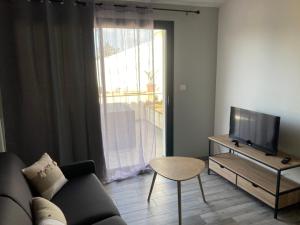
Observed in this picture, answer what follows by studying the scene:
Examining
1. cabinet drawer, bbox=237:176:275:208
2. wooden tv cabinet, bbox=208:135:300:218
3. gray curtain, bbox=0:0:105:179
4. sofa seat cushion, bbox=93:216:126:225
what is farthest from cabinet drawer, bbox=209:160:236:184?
sofa seat cushion, bbox=93:216:126:225

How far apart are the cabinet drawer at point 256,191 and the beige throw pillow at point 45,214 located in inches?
83.2

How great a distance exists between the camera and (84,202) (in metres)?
2.16

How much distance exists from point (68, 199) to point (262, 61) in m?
2.77

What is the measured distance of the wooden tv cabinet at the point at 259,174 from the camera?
2.66m

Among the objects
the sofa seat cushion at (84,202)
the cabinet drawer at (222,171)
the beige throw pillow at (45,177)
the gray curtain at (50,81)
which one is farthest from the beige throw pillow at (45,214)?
the cabinet drawer at (222,171)

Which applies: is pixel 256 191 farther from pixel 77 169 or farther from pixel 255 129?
pixel 77 169

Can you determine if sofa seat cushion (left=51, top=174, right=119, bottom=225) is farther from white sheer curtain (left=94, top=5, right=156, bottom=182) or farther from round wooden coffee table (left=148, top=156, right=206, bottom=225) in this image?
white sheer curtain (left=94, top=5, right=156, bottom=182)

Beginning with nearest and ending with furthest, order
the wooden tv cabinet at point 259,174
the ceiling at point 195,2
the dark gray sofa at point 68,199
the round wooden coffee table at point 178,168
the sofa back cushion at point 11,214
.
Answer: the sofa back cushion at point 11,214 < the dark gray sofa at point 68,199 < the round wooden coffee table at point 178,168 < the wooden tv cabinet at point 259,174 < the ceiling at point 195,2

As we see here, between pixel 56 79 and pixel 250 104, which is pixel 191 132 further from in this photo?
pixel 56 79

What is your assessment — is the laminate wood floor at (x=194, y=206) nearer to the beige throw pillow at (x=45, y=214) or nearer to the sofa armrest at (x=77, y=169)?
the sofa armrest at (x=77, y=169)

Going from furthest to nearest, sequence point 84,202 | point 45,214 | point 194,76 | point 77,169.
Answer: point 194,76 < point 77,169 < point 84,202 < point 45,214

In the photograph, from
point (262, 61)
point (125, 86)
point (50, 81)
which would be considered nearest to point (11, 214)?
point (50, 81)

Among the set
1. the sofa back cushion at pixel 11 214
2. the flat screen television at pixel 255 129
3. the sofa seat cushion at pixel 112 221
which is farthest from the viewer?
the flat screen television at pixel 255 129

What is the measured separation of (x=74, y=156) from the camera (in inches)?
132
